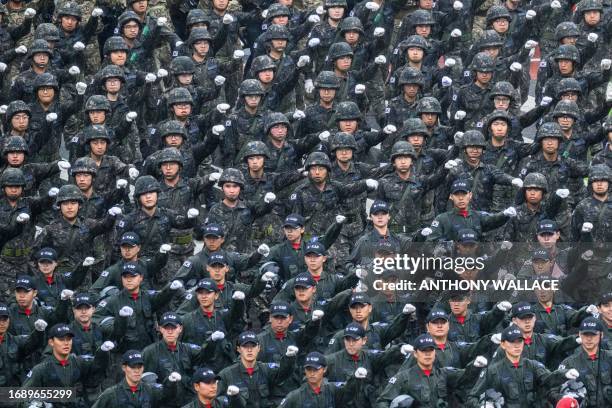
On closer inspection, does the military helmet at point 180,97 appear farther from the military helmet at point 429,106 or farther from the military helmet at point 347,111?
the military helmet at point 429,106

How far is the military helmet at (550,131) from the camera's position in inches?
1310

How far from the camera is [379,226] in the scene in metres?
31.7

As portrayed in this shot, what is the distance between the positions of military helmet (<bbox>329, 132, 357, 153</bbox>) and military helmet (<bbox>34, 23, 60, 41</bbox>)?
5699mm

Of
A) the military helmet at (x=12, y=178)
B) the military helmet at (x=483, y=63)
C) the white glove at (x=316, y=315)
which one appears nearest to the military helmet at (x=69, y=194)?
the military helmet at (x=12, y=178)

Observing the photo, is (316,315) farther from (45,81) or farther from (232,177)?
(45,81)

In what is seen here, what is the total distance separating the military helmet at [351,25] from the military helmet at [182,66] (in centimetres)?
263

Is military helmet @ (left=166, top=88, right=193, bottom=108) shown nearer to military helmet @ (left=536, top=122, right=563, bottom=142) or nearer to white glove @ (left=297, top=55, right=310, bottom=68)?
white glove @ (left=297, top=55, right=310, bottom=68)

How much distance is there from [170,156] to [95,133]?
1.45 m

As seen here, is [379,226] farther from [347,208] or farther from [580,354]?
[580,354]

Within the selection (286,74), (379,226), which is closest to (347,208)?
(379,226)

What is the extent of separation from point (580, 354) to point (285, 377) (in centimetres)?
399

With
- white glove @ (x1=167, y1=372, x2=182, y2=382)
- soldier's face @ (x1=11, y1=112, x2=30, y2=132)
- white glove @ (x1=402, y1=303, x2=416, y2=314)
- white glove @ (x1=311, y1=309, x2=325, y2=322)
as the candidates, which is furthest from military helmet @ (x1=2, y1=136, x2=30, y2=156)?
white glove @ (x1=402, y1=303, x2=416, y2=314)

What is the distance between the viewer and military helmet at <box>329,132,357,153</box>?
109 feet

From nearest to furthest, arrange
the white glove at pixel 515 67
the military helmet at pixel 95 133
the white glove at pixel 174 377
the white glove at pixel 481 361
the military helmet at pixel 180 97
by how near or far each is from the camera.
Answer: the white glove at pixel 481 361
the white glove at pixel 174 377
the military helmet at pixel 95 133
the military helmet at pixel 180 97
the white glove at pixel 515 67
